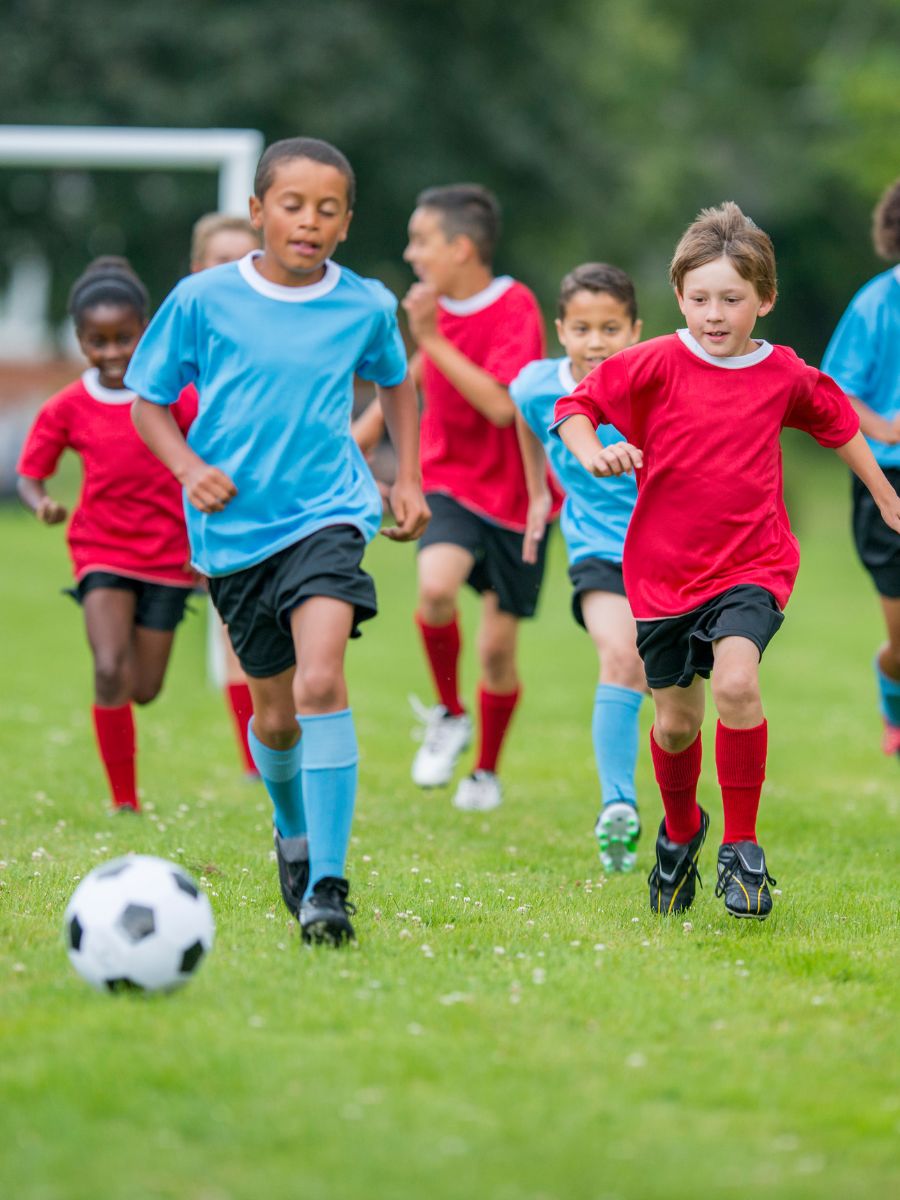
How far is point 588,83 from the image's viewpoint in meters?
38.0

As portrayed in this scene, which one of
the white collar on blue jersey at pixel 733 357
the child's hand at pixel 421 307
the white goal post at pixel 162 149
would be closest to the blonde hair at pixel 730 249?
the white collar on blue jersey at pixel 733 357

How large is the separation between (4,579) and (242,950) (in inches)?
645

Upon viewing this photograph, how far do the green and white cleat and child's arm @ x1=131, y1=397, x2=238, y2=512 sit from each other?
228 cm

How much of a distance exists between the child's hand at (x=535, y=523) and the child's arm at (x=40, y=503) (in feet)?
6.24

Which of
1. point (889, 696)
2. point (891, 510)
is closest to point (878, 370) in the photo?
point (889, 696)

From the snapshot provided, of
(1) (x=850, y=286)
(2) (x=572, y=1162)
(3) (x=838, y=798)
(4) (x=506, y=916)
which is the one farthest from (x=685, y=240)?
(1) (x=850, y=286)

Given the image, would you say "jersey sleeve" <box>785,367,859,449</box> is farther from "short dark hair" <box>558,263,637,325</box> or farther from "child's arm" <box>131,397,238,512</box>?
"child's arm" <box>131,397,238,512</box>

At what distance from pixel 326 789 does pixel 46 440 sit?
3.16 meters

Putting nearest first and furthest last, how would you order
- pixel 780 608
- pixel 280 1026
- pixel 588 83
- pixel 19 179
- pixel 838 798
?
pixel 280 1026, pixel 780 608, pixel 838 798, pixel 19 179, pixel 588 83

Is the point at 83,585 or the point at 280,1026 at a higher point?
the point at 83,585

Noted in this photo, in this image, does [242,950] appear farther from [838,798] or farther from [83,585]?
[838,798]

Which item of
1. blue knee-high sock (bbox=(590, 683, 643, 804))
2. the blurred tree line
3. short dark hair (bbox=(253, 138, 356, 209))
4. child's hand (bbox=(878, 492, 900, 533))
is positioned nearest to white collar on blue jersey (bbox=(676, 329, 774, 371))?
child's hand (bbox=(878, 492, 900, 533))

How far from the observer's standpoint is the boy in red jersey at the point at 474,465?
833 cm

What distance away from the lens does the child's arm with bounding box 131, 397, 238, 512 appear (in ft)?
17.3
